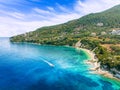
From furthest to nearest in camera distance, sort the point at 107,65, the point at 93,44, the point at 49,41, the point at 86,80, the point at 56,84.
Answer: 1. the point at 49,41
2. the point at 93,44
3. the point at 107,65
4. the point at 86,80
5. the point at 56,84

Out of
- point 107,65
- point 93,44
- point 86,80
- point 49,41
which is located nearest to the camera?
point 86,80

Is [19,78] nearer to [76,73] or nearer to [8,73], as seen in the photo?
[8,73]

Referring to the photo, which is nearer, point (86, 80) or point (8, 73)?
point (86, 80)

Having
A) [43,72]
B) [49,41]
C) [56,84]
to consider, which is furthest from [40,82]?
[49,41]

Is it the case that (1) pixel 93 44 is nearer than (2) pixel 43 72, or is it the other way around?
(2) pixel 43 72

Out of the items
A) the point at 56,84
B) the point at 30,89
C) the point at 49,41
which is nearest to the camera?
the point at 30,89

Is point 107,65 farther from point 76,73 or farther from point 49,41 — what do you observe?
point 49,41

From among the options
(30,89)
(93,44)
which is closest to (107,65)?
(30,89)

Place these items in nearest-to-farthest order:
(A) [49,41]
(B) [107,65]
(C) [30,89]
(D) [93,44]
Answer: (C) [30,89]
(B) [107,65]
(D) [93,44]
(A) [49,41]
